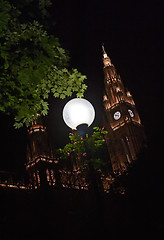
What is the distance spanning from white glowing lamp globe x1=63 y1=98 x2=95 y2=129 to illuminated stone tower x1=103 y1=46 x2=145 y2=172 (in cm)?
5125

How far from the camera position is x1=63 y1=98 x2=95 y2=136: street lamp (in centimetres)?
472

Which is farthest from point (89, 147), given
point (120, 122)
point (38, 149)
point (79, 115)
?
point (120, 122)

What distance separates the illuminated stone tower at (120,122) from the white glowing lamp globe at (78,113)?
51.3 m

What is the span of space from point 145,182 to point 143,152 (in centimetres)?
369

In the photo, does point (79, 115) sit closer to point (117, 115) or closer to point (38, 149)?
point (38, 149)

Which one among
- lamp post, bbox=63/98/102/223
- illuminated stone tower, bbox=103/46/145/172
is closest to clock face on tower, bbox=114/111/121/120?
illuminated stone tower, bbox=103/46/145/172

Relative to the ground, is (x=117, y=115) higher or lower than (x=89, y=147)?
higher

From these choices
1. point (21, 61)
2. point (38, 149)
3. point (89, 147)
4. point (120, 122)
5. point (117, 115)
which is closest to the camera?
point (89, 147)

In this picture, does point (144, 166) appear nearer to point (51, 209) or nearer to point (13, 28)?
point (51, 209)

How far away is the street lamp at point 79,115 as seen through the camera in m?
4.72

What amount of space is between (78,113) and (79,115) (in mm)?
49

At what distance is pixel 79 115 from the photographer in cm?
474

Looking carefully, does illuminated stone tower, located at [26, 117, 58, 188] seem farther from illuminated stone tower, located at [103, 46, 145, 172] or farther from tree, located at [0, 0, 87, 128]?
tree, located at [0, 0, 87, 128]

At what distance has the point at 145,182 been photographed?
14.3 meters
